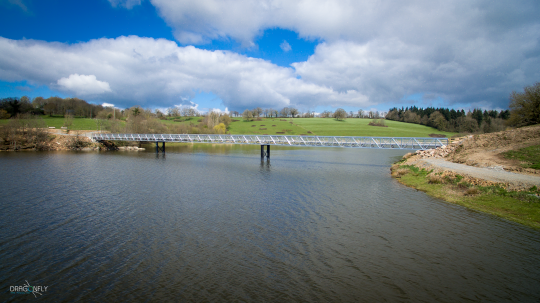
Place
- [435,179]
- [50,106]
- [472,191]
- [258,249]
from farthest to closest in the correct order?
[50,106] → [435,179] → [472,191] → [258,249]

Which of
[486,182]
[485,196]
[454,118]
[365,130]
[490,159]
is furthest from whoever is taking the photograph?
[454,118]

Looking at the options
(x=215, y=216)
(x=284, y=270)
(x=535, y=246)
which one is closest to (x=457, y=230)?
(x=535, y=246)

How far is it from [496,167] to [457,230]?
1450 cm

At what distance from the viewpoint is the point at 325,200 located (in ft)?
60.4

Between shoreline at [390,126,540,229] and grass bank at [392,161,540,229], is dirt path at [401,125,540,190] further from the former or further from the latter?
grass bank at [392,161,540,229]

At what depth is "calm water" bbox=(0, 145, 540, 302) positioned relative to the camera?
779 centimetres

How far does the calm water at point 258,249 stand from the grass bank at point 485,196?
3.30ft

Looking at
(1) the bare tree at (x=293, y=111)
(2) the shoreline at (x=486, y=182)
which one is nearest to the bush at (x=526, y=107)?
(2) the shoreline at (x=486, y=182)

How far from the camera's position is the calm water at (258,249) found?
7785 millimetres

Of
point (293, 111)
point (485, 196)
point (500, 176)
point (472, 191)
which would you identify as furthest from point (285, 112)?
point (485, 196)

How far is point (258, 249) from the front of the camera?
10.5 metres

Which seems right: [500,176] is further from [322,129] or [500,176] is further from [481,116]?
[481,116]

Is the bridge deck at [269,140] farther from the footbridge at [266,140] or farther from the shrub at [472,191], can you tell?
the shrub at [472,191]

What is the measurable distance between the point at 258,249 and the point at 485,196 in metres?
15.7
